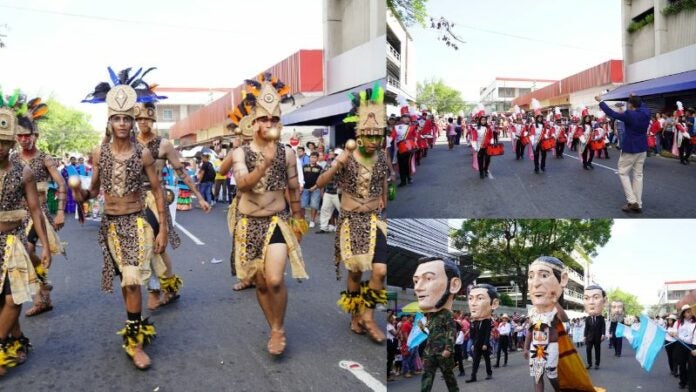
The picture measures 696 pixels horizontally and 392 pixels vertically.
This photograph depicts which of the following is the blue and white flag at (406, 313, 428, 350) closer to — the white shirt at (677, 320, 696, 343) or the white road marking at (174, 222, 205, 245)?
the white shirt at (677, 320, 696, 343)

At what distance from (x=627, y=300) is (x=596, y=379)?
1.89ft

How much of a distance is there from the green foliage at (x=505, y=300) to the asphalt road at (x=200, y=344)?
990mm

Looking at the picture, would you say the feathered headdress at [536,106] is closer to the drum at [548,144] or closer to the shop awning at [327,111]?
the drum at [548,144]

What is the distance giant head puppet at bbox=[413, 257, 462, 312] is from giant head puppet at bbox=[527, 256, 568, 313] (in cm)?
47

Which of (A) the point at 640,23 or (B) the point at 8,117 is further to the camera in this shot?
(B) the point at 8,117

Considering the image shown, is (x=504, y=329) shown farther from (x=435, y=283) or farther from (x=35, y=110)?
(x=35, y=110)

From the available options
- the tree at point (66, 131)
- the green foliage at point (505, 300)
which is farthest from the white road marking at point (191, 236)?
the tree at point (66, 131)

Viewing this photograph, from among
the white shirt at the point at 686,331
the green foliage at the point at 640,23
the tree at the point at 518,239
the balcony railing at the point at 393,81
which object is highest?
the green foliage at the point at 640,23

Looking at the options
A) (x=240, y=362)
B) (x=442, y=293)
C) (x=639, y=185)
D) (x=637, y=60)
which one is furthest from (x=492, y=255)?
(x=240, y=362)

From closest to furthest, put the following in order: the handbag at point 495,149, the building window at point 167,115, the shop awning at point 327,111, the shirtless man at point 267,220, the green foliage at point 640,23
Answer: the green foliage at point 640,23 < the handbag at point 495,149 < the shirtless man at point 267,220 < the shop awning at point 327,111 < the building window at point 167,115

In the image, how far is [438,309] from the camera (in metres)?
3.65

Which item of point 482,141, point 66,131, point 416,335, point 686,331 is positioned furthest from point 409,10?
point 66,131

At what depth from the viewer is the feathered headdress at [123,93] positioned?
4.89m

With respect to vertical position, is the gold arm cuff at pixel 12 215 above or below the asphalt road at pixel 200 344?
above
